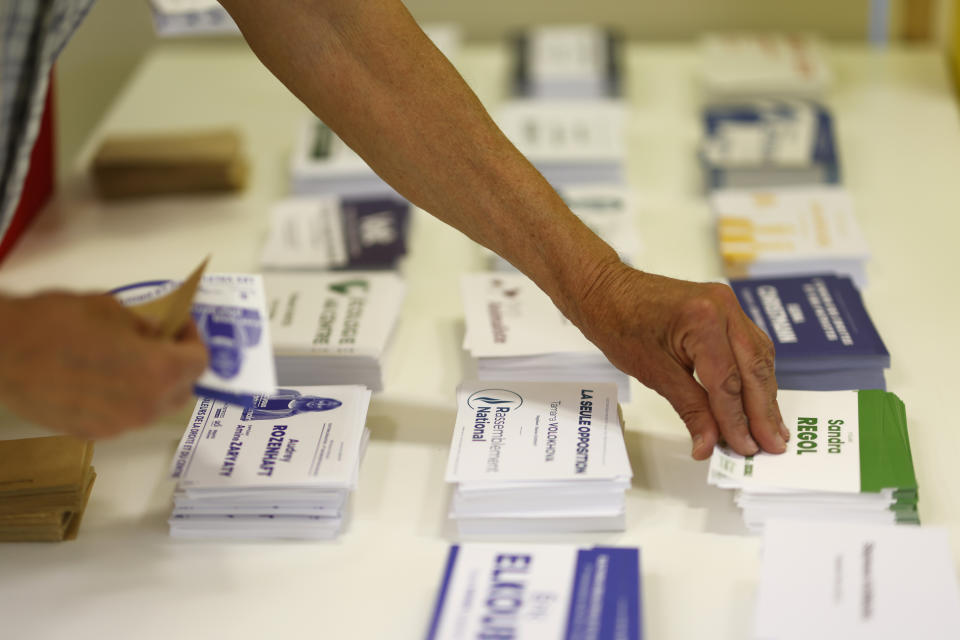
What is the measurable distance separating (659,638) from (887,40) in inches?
74.3

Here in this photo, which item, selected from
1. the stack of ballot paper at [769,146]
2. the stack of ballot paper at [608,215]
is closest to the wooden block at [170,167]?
the stack of ballot paper at [608,215]

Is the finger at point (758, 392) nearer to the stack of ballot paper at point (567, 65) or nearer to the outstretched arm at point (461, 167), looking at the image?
the outstretched arm at point (461, 167)

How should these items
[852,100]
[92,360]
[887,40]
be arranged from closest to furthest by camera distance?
[92,360]
[852,100]
[887,40]

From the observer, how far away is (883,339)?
135cm

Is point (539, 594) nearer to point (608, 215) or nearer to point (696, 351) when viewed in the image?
point (696, 351)

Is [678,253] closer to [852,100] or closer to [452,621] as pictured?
[852,100]

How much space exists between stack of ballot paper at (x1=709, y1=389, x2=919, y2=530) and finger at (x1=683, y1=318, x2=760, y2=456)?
19mm

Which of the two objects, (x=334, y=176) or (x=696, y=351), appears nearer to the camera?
(x=696, y=351)

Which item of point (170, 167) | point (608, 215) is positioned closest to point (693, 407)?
point (608, 215)

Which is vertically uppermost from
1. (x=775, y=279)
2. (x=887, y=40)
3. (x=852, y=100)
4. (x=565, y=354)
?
(x=887, y=40)

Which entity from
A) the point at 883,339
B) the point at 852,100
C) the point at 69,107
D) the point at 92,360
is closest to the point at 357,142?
the point at 92,360

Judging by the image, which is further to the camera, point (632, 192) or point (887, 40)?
point (887, 40)

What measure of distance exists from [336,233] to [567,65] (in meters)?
0.72

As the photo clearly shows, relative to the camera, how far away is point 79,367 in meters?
0.90
